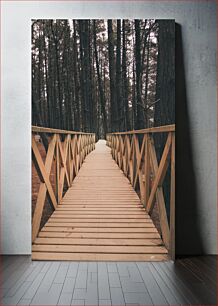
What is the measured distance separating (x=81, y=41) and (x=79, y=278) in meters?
1.91

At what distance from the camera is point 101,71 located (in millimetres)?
3988

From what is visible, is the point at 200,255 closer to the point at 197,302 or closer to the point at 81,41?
the point at 197,302

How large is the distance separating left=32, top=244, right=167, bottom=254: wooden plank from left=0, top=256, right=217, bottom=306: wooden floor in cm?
10

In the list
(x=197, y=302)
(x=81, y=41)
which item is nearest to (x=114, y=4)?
(x=81, y=41)

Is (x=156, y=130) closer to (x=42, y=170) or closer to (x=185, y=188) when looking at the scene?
(x=185, y=188)

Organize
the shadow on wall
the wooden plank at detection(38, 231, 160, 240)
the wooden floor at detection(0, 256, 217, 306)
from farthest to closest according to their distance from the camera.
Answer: the shadow on wall → the wooden plank at detection(38, 231, 160, 240) → the wooden floor at detection(0, 256, 217, 306)

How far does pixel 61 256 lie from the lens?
12.3 ft

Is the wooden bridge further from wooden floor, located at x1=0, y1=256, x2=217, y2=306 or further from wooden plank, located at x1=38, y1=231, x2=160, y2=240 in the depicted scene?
wooden floor, located at x1=0, y1=256, x2=217, y2=306

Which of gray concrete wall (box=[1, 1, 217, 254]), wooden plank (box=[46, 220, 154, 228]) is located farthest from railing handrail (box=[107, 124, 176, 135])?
wooden plank (box=[46, 220, 154, 228])

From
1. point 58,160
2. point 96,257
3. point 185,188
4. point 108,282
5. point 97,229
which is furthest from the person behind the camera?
point 58,160

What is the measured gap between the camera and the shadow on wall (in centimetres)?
394

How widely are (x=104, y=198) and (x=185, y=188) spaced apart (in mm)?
693

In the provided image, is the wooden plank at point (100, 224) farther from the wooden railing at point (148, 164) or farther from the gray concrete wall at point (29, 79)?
the gray concrete wall at point (29, 79)

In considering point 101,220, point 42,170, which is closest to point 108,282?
point 101,220
